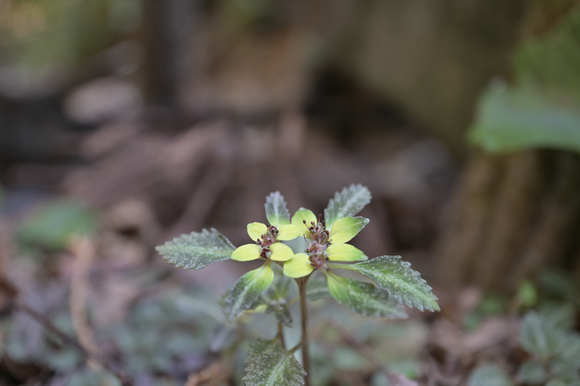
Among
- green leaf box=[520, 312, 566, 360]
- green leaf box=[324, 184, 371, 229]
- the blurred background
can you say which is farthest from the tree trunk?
green leaf box=[324, 184, 371, 229]

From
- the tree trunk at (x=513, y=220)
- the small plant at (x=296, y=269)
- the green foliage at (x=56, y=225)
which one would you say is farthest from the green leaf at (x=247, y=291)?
the green foliage at (x=56, y=225)

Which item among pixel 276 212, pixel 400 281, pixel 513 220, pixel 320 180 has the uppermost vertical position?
pixel 320 180

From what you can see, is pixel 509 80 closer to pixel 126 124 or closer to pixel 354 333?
pixel 354 333

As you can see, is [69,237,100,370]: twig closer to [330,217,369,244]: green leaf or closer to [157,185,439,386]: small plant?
[157,185,439,386]: small plant

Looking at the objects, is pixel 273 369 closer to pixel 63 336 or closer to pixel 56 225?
pixel 63 336

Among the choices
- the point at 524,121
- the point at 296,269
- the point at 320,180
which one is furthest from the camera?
the point at 320,180

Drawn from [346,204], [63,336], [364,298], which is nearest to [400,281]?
[364,298]
